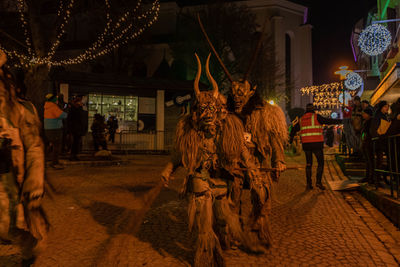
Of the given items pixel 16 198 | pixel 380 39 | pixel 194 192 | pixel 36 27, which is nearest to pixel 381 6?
pixel 380 39

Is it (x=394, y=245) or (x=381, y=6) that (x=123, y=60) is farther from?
(x=394, y=245)

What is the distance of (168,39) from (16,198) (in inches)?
1377

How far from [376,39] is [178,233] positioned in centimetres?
1133

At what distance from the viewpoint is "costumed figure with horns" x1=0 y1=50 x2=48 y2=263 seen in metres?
2.38

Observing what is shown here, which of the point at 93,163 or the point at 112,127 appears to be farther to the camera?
the point at 112,127

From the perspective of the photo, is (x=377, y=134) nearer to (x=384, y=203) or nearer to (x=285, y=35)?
(x=384, y=203)

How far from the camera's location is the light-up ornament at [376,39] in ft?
36.9

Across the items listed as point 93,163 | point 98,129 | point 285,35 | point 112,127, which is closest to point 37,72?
point 98,129

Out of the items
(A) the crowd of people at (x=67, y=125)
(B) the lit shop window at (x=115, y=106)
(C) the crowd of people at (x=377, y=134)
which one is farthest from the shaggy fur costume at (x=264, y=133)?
(B) the lit shop window at (x=115, y=106)

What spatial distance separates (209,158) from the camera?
314cm

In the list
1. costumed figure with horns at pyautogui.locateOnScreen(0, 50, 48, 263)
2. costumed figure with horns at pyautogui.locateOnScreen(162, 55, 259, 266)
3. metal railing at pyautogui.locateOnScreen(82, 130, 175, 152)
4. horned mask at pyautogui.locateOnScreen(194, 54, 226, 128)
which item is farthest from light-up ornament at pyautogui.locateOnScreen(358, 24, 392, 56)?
costumed figure with horns at pyautogui.locateOnScreen(0, 50, 48, 263)

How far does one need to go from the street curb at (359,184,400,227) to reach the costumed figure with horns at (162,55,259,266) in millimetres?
3002

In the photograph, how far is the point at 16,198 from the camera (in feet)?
8.03

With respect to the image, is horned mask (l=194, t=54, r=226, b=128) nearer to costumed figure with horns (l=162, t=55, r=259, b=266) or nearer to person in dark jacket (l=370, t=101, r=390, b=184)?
costumed figure with horns (l=162, t=55, r=259, b=266)
